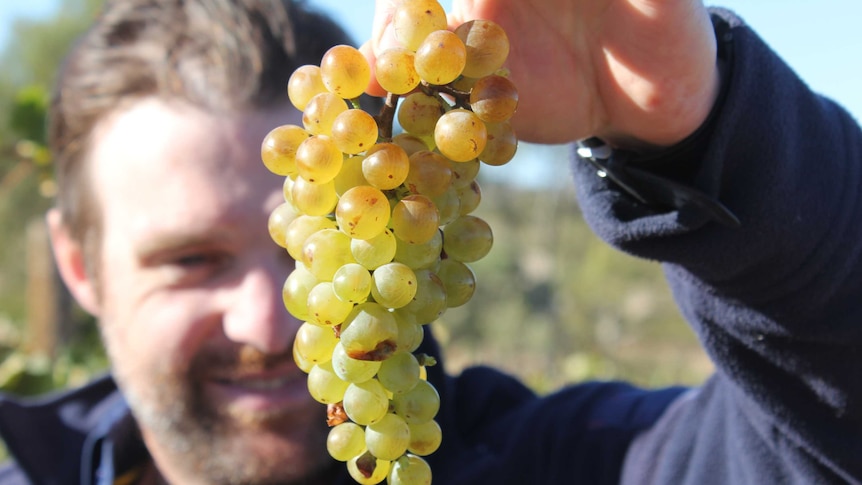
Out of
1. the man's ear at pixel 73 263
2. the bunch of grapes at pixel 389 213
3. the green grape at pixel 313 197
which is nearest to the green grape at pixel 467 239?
the bunch of grapes at pixel 389 213

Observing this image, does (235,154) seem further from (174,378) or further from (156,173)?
(174,378)

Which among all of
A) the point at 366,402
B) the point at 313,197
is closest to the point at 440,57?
the point at 313,197

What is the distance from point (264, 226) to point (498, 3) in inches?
28.3

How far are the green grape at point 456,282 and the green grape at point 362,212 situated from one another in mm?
95

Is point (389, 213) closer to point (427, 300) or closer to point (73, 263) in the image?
point (427, 300)

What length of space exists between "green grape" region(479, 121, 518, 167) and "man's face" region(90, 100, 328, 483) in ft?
2.50

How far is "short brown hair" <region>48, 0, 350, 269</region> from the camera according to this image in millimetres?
1508

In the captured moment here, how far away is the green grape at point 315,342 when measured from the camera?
1.88ft

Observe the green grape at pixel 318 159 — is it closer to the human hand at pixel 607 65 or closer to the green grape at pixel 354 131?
the green grape at pixel 354 131

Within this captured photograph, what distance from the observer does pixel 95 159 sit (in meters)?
1.58

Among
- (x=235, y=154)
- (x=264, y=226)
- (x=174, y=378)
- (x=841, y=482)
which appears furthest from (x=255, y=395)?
(x=841, y=482)

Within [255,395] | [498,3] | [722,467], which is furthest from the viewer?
[255,395]

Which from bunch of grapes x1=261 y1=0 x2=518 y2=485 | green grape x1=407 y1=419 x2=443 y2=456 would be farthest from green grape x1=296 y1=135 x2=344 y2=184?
green grape x1=407 y1=419 x2=443 y2=456

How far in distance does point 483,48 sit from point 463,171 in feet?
0.32
